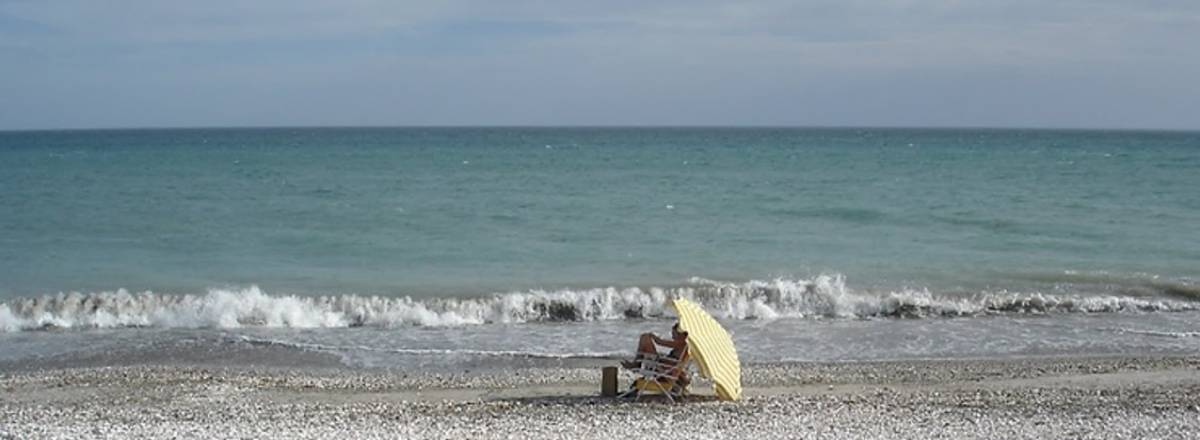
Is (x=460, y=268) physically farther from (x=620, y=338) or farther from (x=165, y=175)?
(x=165, y=175)

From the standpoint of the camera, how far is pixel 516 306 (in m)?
20.9

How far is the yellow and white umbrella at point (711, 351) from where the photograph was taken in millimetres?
13078

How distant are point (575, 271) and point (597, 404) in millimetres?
11288

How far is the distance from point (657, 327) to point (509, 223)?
43.5 ft

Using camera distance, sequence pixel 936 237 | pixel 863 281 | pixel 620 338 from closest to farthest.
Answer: pixel 620 338 < pixel 863 281 < pixel 936 237

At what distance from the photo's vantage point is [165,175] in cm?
5188

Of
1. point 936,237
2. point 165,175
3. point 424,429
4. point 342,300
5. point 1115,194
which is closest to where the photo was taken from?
point 424,429

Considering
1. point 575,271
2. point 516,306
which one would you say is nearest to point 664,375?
point 516,306

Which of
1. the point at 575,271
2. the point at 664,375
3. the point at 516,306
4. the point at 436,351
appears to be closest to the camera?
the point at 664,375

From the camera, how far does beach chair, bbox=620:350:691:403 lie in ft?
44.2

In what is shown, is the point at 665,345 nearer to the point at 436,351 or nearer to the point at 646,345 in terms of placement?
the point at 646,345

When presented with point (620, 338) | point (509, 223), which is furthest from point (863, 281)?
point (509, 223)

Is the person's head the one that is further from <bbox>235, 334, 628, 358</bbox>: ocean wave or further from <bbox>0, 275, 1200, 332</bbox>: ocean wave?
<bbox>0, 275, 1200, 332</bbox>: ocean wave

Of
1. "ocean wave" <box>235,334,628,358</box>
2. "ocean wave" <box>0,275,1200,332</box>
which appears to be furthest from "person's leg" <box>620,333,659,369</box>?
"ocean wave" <box>0,275,1200,332</box>
